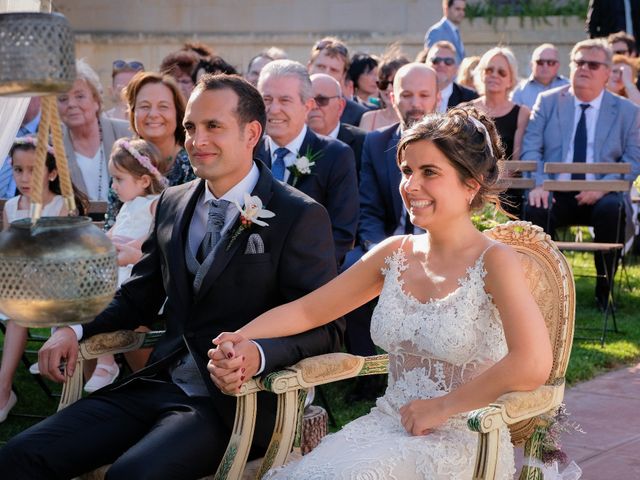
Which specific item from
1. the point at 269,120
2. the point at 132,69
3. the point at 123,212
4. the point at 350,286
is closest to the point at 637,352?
the point at 269,120

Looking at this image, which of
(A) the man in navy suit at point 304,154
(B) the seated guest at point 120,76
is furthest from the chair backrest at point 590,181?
(B) the seated guest at point 120,76

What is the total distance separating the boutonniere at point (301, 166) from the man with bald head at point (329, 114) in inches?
63.3

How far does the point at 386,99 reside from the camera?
9.58 m

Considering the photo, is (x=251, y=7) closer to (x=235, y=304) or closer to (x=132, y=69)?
(x=132, y=69)

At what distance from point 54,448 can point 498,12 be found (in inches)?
585

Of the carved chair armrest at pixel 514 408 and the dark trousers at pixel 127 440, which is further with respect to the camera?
the dark trousers at pixel 127 440

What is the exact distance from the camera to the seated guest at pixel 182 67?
9.22 m

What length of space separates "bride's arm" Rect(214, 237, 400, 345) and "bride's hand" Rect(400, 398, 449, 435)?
46 cm

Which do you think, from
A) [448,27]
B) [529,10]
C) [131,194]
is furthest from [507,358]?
[529,10]

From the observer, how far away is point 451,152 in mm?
3436

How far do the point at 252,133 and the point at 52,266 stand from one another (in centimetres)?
235

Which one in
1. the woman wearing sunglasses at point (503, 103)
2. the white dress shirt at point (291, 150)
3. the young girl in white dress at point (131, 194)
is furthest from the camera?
the woman wearing sunglasses at point (503, 103)

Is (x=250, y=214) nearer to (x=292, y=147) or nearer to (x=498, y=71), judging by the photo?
(x=292, y=147)

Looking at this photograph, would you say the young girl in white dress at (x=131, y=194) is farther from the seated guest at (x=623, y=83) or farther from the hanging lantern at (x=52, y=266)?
the seated guest at (x=623, y=83)
